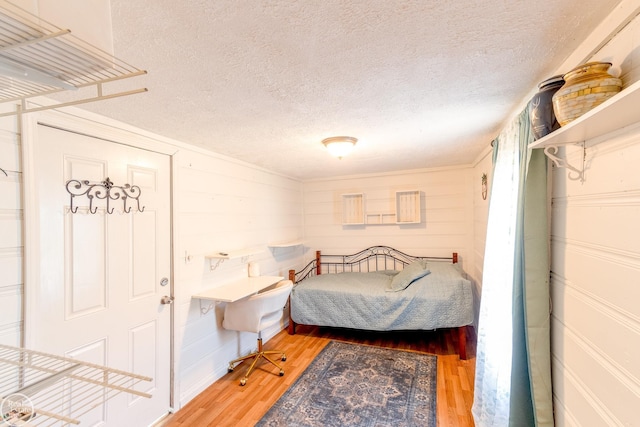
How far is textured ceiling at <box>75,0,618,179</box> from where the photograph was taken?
0.95m

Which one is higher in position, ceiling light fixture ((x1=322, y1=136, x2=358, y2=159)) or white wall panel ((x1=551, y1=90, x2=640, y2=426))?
ceiling light fixture ((x1=322, y1=136, x2=358, y2=159))

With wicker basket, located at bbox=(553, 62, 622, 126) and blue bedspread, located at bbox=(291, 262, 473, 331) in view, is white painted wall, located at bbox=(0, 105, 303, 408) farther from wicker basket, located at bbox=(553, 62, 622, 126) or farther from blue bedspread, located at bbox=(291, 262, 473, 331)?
wicker basket, located at bbox=(553, 62, 622, 126)

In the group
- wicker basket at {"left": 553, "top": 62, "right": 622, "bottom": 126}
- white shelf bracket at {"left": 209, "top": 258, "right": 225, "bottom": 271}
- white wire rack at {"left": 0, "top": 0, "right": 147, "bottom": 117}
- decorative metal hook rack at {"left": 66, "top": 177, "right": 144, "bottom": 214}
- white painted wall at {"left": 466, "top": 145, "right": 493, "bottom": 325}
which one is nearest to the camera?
white wire rack at {"left": 0, "top": 0, "right": 147, "bottom": 117}

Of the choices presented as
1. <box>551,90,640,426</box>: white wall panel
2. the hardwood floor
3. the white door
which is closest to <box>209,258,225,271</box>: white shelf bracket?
the white door

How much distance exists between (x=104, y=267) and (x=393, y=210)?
12.0 ft

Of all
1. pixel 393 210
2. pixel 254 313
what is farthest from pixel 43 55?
pixel 393 210

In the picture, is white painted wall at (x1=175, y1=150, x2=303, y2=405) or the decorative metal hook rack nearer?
the decorative metal hook rack

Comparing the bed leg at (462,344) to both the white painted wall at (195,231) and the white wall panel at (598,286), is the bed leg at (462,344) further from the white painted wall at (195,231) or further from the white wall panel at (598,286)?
the white painted wall at (195,231)

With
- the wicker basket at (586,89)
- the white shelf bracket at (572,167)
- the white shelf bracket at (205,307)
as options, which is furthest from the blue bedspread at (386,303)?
the wicker basket at (586,89)

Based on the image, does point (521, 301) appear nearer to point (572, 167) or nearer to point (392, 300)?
point (572, 167)

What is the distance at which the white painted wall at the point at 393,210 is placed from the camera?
4082 mm

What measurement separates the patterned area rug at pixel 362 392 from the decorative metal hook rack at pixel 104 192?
1946 millimetres

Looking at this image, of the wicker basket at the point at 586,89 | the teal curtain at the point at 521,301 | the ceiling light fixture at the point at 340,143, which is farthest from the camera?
the ceiling light fixture at the point at 340,143

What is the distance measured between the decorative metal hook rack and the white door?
13mm
